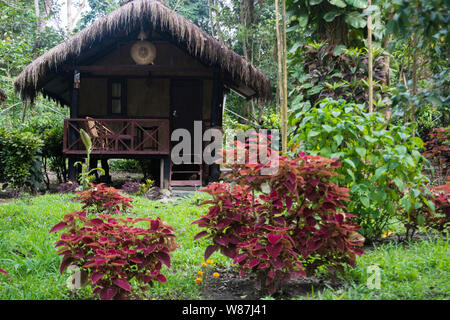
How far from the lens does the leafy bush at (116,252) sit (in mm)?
2279

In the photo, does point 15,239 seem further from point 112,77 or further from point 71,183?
point 112,77

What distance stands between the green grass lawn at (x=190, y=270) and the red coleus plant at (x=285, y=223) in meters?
0.27

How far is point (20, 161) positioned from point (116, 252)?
617 cm

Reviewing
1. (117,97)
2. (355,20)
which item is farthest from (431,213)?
(117,97)

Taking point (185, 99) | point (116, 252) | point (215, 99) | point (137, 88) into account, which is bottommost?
point (116, 252)

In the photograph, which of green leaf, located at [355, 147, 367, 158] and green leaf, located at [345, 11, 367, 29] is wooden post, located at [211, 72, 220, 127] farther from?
green leaf, located at [355, 147, 367, 158]

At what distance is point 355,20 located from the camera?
19.5 feet

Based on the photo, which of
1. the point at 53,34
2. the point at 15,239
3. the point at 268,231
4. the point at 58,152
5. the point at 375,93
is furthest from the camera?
the point at 53,34

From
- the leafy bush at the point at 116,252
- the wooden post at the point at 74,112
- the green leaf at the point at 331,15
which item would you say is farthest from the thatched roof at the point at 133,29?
the leafy bush at the point at 116,252

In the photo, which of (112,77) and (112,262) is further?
(112,77)

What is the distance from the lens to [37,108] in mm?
16500

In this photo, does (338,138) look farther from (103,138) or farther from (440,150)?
(103,138)
